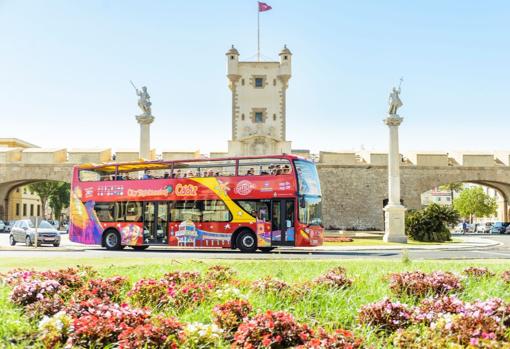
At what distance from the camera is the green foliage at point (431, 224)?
2995cm

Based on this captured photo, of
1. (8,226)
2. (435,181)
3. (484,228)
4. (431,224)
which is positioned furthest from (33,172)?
(484,228)

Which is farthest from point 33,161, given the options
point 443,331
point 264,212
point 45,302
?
point 443,331

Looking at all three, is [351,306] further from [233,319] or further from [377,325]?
[233,319]

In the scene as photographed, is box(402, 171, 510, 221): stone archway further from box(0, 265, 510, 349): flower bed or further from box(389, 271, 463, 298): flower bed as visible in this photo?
box(389, 271, 463, 298): flower bed

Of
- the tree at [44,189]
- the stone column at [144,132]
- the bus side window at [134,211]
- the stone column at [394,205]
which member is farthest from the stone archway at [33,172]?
the stone column at [394,205]

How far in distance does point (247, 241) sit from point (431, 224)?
15.3 meters

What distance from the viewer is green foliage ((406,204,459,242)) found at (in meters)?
30.0

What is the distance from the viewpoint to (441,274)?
731 cm

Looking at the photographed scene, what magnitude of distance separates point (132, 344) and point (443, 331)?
2.70 metres

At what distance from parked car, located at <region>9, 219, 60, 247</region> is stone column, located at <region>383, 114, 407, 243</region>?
58.7ft

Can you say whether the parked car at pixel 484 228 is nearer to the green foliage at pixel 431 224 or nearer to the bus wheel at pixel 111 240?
the green foliage at pixel 431 224

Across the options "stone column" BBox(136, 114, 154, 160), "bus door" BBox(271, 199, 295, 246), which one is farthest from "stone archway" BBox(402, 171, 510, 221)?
"bus door" BBox(271, 199, 295, 246)

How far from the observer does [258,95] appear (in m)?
47.0

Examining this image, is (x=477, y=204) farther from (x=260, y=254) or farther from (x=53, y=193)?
(x=53, y=193)
